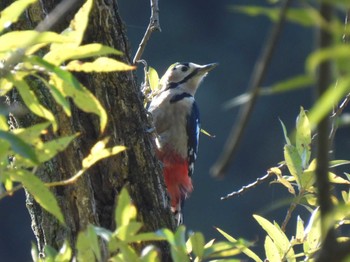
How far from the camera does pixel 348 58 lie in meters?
0.59

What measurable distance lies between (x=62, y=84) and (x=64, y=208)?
74 centimetres

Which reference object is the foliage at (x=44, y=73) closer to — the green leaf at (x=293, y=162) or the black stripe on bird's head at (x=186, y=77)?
the green leaf at (x=293, y=162)

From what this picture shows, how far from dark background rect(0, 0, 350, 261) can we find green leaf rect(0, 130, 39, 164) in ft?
27.8

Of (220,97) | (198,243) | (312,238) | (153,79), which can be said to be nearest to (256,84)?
(198,243)

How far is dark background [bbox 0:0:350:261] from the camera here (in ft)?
32.5

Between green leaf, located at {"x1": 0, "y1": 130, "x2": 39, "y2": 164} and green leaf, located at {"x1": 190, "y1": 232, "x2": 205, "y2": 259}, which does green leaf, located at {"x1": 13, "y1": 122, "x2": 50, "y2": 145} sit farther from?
green leaf, located at {"x1": 190, "y1": 232, "x2": 205, "y2": 259}

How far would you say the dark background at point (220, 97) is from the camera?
9.91m

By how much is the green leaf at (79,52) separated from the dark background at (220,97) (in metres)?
8.37

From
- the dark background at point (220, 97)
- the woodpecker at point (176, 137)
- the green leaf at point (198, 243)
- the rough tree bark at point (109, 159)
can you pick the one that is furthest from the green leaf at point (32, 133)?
the dark background at point (220, 97)

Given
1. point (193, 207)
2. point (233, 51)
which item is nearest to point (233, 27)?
point (233, 51)

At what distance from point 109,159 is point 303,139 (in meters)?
0.43

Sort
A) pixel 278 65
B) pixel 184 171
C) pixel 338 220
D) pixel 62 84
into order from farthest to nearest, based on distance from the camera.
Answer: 1. pixel 278 65
2. pixel 184 171
3. pixel 338 220
4. pixel 62 84

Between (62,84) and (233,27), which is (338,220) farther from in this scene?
(233,27)

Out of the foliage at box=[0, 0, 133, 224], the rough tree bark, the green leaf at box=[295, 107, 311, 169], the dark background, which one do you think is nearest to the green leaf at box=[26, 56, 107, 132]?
the foliage at box=[0, 0, 133, 224]
